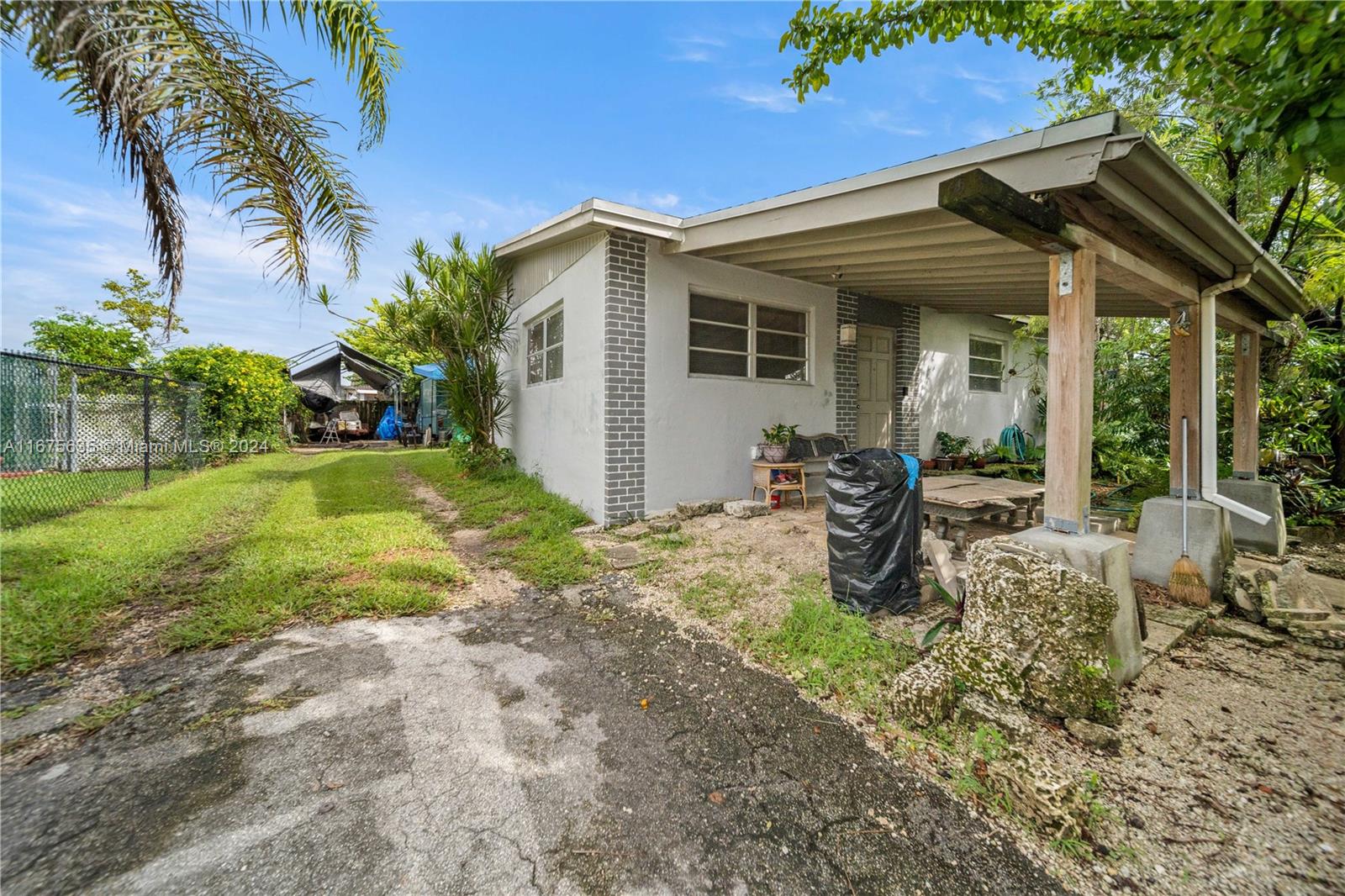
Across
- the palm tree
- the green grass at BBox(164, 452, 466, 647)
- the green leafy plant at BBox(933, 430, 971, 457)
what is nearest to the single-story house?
the green leafy plant at BBox(933, 430, 971, 457)

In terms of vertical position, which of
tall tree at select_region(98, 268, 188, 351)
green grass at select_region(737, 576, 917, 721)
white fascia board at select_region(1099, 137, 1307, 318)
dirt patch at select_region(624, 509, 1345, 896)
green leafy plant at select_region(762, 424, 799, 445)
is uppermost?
tall tree at select_region(98, 268, 188, 351)

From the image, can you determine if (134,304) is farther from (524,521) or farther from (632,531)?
(632,531)

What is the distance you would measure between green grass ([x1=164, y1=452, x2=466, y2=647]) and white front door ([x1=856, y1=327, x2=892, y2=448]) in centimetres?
643

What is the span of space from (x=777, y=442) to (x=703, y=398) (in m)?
1.09

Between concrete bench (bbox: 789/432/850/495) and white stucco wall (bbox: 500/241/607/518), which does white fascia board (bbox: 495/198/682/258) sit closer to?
white stucco wall (bbox: 500/241/607/518)

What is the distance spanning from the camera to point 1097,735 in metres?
2.11

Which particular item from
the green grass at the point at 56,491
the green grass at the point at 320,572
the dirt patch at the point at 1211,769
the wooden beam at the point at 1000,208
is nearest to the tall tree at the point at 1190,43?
the wooden beam at the point at 1000,208

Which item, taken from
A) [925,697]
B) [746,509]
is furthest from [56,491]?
Answer: [925,697]

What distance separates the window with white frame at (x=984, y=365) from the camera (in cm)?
981

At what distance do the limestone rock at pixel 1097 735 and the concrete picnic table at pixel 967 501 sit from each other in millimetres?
2595

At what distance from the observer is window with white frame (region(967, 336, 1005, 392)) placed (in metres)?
9.81

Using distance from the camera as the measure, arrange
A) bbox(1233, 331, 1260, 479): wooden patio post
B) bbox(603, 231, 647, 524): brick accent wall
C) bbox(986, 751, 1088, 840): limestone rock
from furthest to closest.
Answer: bbox(603, 231, 647, 524): brick accent wall
bbox(1233, 331, 1260, 479): wooden patio post
bbox(986, 751, 1088, 840): limestone rock

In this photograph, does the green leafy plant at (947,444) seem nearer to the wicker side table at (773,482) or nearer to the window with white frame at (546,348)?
the wicker side table at (773,482)

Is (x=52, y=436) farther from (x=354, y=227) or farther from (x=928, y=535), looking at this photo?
(x=928, y=535)
